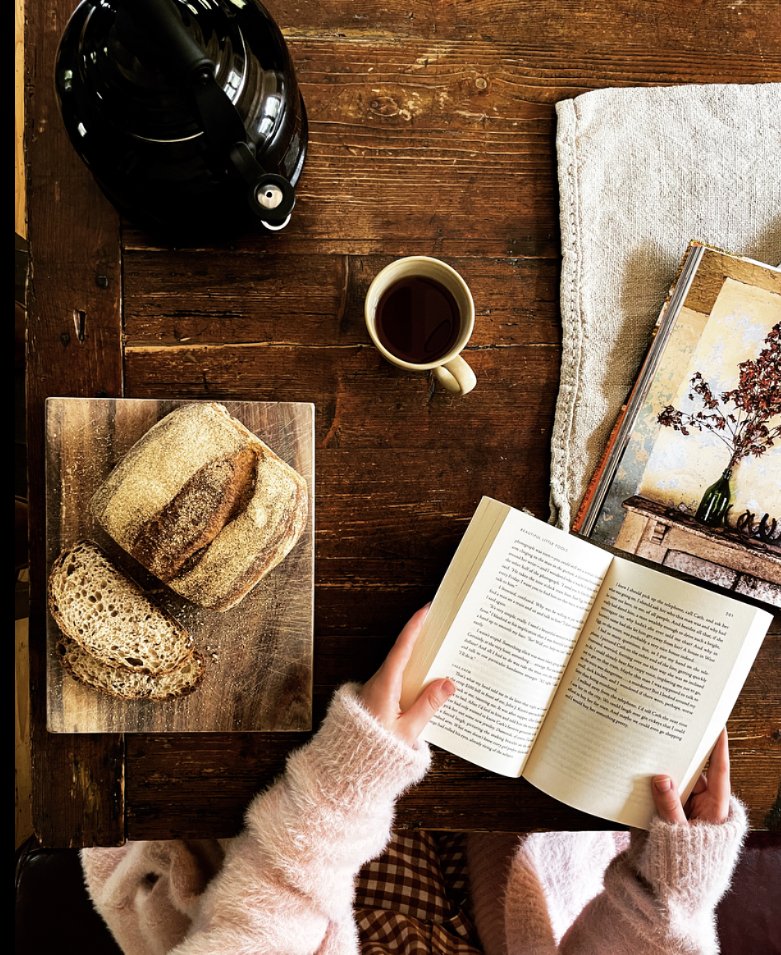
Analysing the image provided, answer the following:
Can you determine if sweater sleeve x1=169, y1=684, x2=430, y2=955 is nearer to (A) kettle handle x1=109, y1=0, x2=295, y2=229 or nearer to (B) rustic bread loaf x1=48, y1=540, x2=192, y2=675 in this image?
(B) rustic bread loaf x1=48, y1=540, x2=192, y2=675

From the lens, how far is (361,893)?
116 centimetres

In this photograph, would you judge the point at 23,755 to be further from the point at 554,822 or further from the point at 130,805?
the point at 554,822

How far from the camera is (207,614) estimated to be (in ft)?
2.72

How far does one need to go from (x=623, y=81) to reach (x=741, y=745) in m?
0.84

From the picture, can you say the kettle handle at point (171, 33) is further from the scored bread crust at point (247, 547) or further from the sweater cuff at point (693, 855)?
the sweater cuff at point (693, 855)

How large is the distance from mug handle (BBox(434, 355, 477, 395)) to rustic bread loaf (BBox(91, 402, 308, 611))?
0.21m

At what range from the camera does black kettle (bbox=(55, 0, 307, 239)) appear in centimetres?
58

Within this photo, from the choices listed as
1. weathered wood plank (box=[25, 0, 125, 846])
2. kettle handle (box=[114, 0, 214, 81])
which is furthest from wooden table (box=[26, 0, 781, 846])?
kettle handle (box=[114, 0, 214, 81])

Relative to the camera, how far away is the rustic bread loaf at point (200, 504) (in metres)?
0.75

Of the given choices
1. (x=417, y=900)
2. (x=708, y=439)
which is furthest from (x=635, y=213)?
(x=417, y=900)

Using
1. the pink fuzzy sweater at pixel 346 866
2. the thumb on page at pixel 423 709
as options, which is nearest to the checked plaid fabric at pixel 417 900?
the pink fuzzy sweater at pixel 346 866

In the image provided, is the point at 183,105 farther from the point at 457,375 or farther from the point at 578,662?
the point at 578,662

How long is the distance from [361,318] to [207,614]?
1.30ft

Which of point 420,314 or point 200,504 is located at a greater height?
point 420,314
